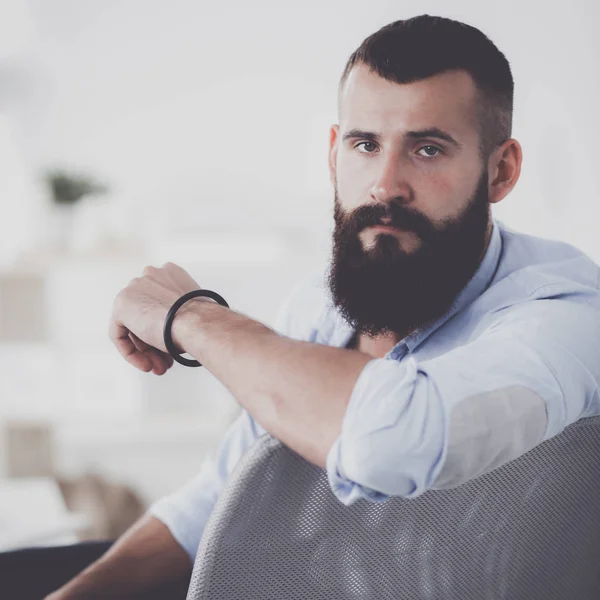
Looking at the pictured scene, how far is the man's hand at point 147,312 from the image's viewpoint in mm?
979

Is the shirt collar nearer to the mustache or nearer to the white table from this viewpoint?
the mustache

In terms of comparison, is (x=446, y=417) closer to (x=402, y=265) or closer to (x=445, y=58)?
(x=402, y=265)

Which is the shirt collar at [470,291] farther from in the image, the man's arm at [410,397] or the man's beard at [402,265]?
the man's arm at [410,397]

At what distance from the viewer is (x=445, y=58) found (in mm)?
1010

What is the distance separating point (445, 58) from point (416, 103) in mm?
68

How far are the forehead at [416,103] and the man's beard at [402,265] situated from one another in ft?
0.34

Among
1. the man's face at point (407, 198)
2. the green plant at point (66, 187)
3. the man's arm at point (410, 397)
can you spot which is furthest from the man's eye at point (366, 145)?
the green plant at point (66, 187)

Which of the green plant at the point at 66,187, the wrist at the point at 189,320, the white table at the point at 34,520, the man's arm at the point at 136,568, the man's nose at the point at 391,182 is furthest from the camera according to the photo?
the green plant at the point at 66,187

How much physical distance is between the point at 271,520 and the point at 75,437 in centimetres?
261

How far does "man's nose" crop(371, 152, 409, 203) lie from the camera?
3.26 feet

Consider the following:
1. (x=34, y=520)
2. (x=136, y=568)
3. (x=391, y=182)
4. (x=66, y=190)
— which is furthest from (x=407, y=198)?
(x=66, y=190)

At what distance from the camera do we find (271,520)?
0.70m

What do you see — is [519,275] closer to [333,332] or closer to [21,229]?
[333,332]

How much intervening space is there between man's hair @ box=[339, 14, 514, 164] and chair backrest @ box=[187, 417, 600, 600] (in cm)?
49
